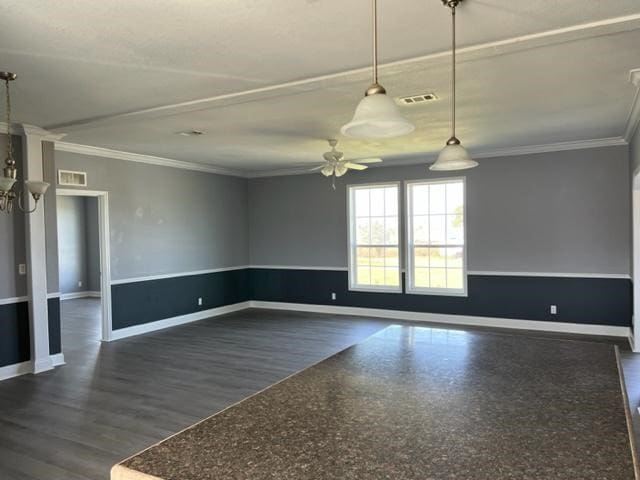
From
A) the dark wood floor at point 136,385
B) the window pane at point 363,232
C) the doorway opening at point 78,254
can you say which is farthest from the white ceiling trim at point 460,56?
the doorway opening at point 78,254

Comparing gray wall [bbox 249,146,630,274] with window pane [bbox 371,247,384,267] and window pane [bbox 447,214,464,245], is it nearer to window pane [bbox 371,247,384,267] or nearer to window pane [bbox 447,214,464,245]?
window pane [bbox 447,214,464,245]

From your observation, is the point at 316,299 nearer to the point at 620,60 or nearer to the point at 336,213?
the point at 336,213

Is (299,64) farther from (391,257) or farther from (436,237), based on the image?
(391,257)

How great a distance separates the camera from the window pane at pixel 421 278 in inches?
A: 299

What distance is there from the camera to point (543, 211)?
21.8ft

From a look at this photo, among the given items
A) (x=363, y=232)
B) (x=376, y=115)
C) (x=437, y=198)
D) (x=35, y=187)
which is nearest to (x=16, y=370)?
(x=35, y=187)

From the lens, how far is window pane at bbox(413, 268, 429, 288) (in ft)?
24.9

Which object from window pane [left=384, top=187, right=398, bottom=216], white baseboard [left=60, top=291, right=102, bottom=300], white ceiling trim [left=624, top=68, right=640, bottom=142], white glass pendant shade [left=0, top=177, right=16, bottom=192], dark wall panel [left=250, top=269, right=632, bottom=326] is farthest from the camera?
white baseboard [left=60, top=291, right=102, bottom=300]

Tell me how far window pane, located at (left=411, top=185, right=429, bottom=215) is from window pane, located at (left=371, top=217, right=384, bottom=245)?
0.65m

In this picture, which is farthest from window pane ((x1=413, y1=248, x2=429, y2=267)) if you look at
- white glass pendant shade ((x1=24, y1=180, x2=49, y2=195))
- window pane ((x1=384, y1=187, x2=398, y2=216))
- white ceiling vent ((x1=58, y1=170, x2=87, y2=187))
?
white glass pendant shade ((x1=24, y1=180, x2=49, y2=195))

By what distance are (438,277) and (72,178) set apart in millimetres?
5589

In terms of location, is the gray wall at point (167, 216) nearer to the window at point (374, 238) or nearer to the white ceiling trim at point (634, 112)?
the window at point (374, 238)

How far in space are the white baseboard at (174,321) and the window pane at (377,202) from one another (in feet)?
10.4

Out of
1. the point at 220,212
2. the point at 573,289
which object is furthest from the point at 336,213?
the point at 573,289
